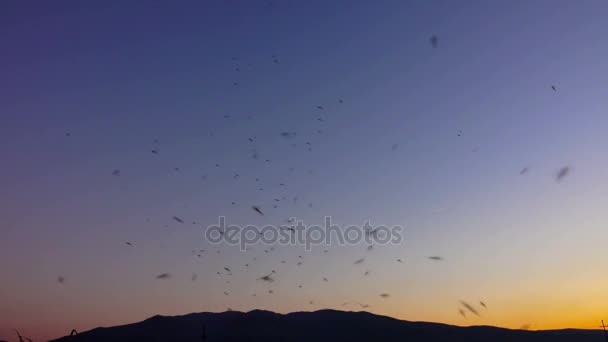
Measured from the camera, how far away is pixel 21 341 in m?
30.3

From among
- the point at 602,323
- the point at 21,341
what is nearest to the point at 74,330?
the point at 21,341

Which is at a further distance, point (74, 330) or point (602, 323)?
point (602, 323)

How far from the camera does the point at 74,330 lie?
979 inches

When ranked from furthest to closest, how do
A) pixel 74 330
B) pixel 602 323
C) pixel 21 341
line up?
pixel 602 323
pixel 21 341
pixel 74 330

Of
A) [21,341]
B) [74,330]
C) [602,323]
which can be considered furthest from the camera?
[602,323]

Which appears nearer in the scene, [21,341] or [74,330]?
[74,330]

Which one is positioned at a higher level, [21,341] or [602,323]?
[602,323]

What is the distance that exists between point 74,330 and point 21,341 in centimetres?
796

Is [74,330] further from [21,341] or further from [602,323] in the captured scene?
[602,323]

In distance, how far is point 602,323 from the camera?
487 feet

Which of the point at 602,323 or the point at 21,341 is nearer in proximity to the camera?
the point at 21,341

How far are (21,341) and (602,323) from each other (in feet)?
517

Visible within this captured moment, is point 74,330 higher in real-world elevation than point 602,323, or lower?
lower
